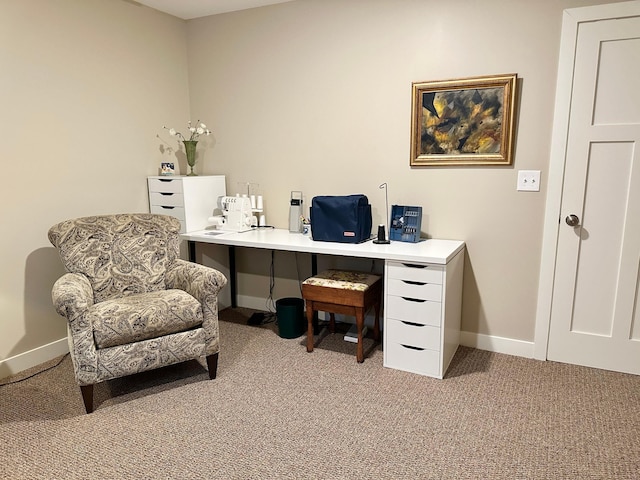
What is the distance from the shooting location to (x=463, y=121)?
111 inches

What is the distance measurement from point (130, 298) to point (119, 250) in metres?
0.38

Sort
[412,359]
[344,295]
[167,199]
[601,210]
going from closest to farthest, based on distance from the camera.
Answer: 1. [601,210]
2. [412,359]
3. [344,295]
4. [167,199]

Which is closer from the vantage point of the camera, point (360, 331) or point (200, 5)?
point (360, 331)

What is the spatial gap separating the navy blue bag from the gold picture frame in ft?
1.62

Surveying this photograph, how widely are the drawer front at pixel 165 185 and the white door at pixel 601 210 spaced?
2595 millimetres

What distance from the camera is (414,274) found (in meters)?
2.57

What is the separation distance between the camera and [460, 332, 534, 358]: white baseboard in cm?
287

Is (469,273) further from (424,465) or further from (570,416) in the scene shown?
(424,465)

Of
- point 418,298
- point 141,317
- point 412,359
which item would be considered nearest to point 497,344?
point 412,359

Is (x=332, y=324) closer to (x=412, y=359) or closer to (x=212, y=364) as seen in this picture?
(x=412, y=359)

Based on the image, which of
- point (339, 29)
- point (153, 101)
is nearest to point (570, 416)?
point (339, 29)

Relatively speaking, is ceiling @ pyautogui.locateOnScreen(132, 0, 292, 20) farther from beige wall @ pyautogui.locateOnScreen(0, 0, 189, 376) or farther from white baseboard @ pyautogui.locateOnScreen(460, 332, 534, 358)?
white baseboard @ pyautogui.locateOnScreen(460, 332, 534, 358)

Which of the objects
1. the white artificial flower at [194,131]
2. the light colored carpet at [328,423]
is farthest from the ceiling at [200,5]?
the light colored carpet at [328,423]

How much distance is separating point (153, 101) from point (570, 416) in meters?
3.46
